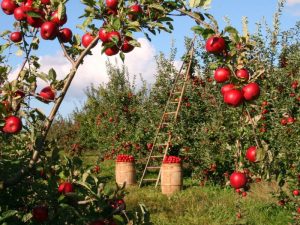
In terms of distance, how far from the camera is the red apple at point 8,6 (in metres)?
2.03

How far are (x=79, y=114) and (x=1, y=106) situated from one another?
17.5 meters

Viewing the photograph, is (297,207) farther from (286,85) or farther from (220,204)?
(286,85)

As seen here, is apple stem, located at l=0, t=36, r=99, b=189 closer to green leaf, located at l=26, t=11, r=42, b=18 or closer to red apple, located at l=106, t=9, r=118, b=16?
red apple, located at l=106, t=9, r=118, b=16

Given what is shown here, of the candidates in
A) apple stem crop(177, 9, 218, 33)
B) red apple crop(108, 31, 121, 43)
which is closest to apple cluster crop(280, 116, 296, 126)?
apple stem crop(177, 9, 218, 33)

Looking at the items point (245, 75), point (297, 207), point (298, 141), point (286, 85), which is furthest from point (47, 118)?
point (286, 85)

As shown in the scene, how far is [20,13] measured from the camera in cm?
198

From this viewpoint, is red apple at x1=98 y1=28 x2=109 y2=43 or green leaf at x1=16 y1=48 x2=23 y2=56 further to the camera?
green leaf at x1=16 y1=48 x2=23 y2=56

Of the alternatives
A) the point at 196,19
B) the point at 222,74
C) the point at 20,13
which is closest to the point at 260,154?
the point at 222,74

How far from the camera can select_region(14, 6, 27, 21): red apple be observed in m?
1.97

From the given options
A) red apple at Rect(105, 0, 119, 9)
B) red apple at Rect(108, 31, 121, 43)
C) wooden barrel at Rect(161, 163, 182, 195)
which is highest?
red apple at Rect(105, 0, 119, 9)

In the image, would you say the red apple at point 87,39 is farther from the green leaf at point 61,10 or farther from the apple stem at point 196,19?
the apple stem at point 196,19

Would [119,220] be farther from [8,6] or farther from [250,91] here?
[8,6]

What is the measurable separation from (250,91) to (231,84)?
95mm

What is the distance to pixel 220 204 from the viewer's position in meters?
6.42
